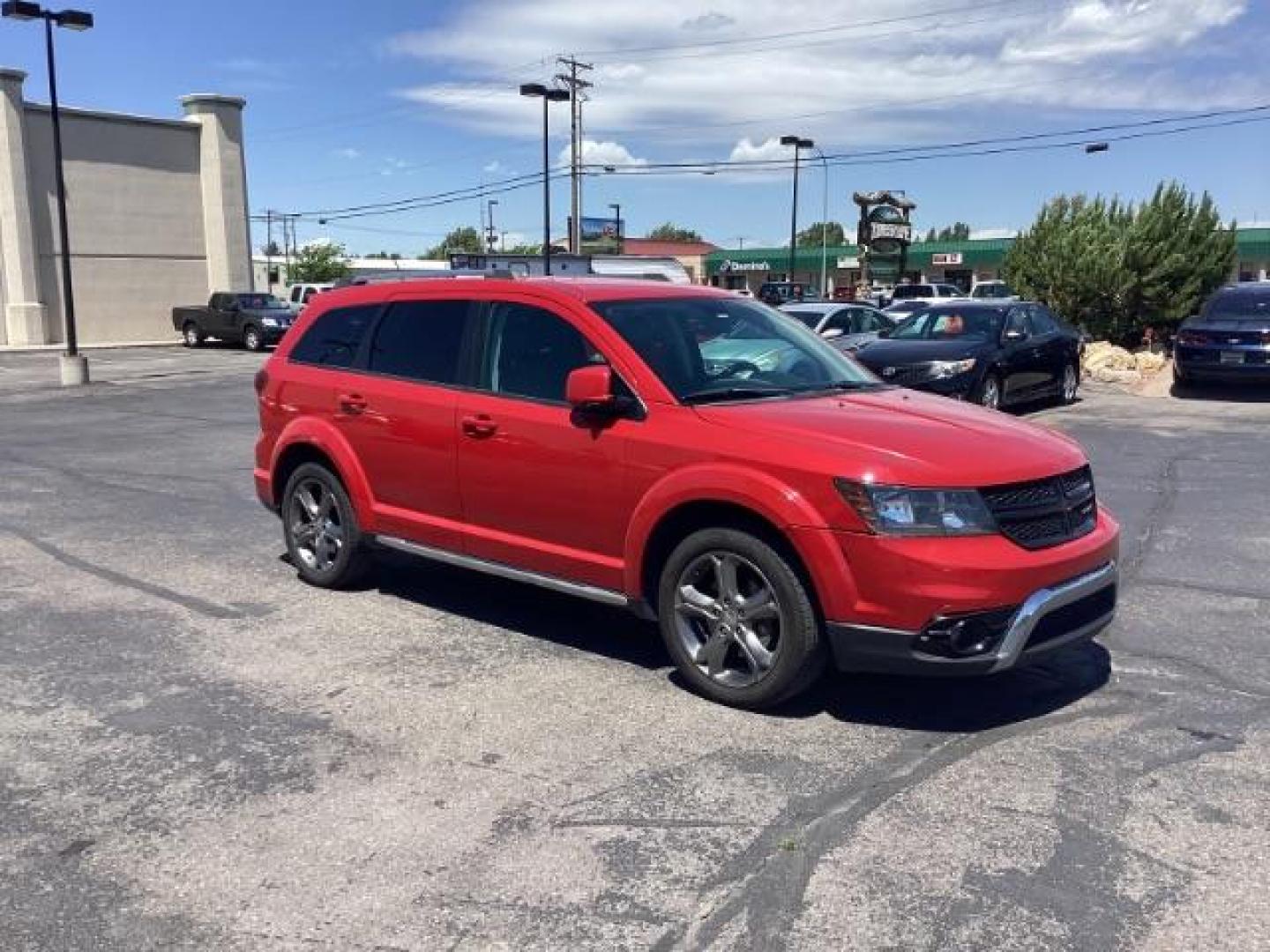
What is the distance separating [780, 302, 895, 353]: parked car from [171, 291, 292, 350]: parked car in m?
19.4

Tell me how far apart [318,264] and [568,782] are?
94839 mm

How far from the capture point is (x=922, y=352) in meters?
14.3

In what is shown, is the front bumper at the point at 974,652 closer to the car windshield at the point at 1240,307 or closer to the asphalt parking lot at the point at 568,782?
the asphalt parking lot at the point at 568,782

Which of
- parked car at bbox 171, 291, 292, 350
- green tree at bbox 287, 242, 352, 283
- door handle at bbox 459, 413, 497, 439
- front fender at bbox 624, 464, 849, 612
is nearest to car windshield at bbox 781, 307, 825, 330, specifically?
door handle at bbox 459, 413, 497, 439

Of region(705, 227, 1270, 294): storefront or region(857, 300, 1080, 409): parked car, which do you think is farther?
region(705, 227, 1270, 294): storefront

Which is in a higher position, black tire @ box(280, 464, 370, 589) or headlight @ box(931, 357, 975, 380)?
headlight @ box(931, 357, 975, 380)

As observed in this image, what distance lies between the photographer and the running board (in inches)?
199

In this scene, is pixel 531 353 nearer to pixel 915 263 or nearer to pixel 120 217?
pixel 120 217

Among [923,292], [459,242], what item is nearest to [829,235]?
[459,242]

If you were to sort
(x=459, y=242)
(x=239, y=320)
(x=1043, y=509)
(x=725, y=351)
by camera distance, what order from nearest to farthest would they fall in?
1. (x=1043, y=509)
2. (x=725, y=351)
3. (x=239, y=320)
4. (x=459, y=242)

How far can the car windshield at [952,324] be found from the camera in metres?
14.9

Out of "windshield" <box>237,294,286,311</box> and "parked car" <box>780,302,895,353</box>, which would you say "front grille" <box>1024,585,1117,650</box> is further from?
"windshield" <box>237,294,286,311</box>

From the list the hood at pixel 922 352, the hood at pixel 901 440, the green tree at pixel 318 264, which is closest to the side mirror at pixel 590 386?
the hood at pixel 901 440

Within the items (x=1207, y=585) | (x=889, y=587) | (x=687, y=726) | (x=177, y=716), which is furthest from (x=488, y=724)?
(x=1207, y=585)
